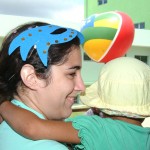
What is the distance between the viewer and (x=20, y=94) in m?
1.43

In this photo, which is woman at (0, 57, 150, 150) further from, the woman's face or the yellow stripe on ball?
the yellow stripe on ball

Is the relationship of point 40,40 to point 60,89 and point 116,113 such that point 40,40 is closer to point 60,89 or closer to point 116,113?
point 60,89

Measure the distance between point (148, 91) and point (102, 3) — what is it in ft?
78.4

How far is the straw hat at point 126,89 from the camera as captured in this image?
1.77 meters

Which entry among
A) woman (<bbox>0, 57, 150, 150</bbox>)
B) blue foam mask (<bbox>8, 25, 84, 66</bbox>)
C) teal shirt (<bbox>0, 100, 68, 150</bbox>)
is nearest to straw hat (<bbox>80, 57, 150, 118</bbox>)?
woman (<bbox>0, 57, 150, 150</bbox>)

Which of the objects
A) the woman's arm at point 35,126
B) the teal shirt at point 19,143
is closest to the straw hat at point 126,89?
the woman's arm at point 35,126

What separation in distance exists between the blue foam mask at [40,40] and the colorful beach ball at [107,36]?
345 cm

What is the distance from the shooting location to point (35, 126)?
4.57ft

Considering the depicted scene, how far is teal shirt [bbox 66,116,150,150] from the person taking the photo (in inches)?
61.0

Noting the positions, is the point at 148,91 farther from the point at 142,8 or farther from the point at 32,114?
the point at 142,8

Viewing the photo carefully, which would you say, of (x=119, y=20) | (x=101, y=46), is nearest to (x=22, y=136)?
(x=101, y=46)

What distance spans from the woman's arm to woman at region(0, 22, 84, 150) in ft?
0.08

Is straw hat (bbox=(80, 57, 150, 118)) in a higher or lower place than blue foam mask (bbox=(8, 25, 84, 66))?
lower

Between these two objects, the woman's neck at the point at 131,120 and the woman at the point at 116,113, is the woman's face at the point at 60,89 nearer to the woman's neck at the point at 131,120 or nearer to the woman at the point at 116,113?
the woman at the point at 116,113
